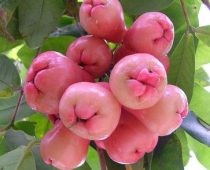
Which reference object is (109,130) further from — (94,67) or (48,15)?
(48,15)

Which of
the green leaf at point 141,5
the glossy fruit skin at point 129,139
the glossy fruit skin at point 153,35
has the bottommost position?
the glossy fruit skin at point 129,139

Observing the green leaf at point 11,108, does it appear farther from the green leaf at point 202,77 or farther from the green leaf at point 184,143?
the green leaf at point 202,77

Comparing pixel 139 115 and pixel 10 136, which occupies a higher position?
pixel 139 115

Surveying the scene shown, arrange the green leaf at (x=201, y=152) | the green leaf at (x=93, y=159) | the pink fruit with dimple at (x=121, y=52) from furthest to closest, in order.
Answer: the green leaf at (x=201, y=152), the green leaf at (x=93, y=159), the pink fruit with dimple at (x=121, y=52)

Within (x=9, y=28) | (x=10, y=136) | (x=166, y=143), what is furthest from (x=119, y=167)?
(x=9, y=28)

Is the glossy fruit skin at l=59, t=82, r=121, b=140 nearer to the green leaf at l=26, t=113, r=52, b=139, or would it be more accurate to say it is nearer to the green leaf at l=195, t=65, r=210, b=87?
the green leaf at l=26, t=113, r=52, b=139

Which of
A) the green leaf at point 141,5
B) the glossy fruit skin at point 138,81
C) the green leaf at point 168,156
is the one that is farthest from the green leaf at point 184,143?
the glossy fruit skin at point 138,81
